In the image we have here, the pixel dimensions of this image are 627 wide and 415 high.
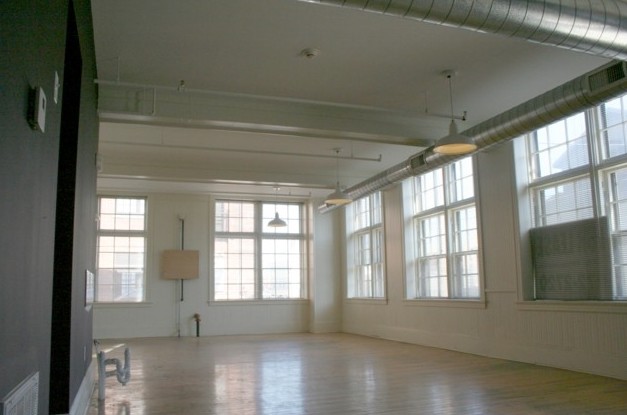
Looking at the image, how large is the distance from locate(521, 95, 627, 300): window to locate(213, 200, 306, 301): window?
7622 mm

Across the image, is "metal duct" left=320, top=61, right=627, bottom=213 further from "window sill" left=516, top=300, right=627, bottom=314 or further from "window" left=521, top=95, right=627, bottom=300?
Result: "window sill" left=516, top=300, right=627, bottom=314

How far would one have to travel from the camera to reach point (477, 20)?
140 inches

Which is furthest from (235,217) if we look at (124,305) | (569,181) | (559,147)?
(569,181)

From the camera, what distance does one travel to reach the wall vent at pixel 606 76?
15.1ft

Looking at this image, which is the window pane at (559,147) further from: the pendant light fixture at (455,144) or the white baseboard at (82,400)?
the white baseboard at (82,400)

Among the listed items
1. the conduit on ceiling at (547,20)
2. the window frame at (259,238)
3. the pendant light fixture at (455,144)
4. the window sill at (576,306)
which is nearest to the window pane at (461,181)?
the window sill at (576,306)

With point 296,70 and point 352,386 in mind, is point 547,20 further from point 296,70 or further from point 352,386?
point 352,386

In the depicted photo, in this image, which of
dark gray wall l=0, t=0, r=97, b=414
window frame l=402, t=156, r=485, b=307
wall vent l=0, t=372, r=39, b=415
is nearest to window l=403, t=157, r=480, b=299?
window frame l=402, t=156, r=485, b=307

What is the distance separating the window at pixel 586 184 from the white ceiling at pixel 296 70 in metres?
0.67

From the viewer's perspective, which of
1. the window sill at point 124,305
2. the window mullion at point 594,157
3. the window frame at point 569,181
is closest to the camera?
the window frame at point 569,181

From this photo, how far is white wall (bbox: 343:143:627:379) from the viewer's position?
20.2 ft

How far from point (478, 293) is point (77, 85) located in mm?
6773

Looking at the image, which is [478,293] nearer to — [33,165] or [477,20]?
[477,20]

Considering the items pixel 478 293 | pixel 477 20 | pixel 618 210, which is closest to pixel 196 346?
pixel 478 293
